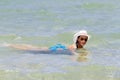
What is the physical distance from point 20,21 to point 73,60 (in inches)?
254

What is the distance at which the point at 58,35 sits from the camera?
1154 cm

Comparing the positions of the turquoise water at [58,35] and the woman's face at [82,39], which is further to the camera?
the woman's face at [82,39]

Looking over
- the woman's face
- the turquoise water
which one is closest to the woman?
the woman's face

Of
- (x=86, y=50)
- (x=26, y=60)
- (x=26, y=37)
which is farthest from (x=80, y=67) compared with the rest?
(x=26, y=37)

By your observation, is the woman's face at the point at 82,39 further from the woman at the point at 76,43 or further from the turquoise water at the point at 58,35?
the turquoise water at the point at 58,35

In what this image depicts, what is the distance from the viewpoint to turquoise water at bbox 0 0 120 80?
23.6 ft

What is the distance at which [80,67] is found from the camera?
7617 millimetres

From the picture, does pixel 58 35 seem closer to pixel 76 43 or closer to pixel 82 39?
pixel 76 43

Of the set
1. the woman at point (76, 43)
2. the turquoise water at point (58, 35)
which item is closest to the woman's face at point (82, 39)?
the woman at point (76, 43)

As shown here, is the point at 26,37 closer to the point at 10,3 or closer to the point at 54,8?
the point at 54,8

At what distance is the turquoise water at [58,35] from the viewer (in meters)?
7.20

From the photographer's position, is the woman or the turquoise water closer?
the turquoise water

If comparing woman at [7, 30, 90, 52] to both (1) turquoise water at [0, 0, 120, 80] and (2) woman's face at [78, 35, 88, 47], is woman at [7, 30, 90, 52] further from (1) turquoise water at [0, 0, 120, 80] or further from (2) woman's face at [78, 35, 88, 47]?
(1) turquoise water at [0, 0, 120, 80]

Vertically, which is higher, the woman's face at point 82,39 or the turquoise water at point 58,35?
the woman's face at point 82,39
